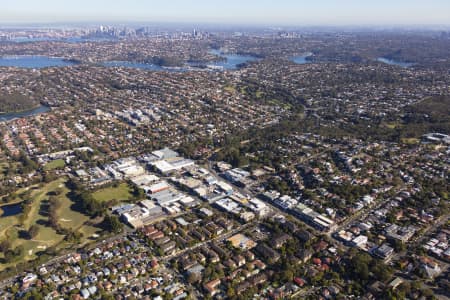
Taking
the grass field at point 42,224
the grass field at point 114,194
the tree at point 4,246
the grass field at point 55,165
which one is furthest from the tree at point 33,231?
the grass field at point 55,165

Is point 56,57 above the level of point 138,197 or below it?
above

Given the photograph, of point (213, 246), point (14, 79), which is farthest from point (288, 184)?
point (14, 79)

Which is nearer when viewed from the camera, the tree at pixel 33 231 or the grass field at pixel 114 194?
the tree at pixel 33 231

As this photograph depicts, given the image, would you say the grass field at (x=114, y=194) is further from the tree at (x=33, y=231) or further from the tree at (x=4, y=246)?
the tree at (x=4, y=246)

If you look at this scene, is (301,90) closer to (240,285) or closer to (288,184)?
(288,184)

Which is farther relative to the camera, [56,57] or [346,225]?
[56,57]

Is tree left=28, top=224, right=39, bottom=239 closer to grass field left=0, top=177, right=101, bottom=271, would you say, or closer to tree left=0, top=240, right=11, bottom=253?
grass field left=0, top=177, right=101, bottom=271

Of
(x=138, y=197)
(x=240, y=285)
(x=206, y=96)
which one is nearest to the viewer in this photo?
(x=240, y=285)

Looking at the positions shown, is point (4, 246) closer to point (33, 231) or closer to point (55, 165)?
point (33, 231)
